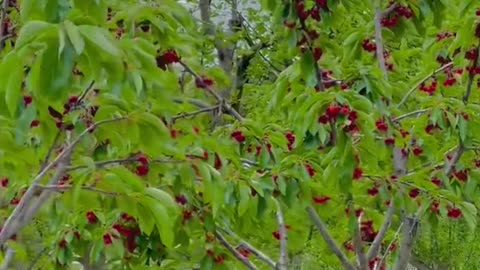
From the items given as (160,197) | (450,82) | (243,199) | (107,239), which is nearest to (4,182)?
(107,239)

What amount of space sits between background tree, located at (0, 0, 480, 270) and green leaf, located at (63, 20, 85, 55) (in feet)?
0.57

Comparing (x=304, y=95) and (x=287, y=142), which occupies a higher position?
(x=304, y=95)

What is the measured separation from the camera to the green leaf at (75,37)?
54.0 inches

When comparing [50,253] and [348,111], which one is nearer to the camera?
[348,111]

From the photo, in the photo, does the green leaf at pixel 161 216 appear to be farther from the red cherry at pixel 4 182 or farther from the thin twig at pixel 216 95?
the thin twig at pixel 216 95

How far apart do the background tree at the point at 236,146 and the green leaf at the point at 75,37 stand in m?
0.17

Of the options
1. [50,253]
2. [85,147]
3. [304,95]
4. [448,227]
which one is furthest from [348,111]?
[448,227]

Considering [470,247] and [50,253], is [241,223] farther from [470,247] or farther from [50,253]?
[470,247]

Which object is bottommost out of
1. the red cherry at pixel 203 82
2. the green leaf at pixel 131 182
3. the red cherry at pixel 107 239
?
the red cherry at pixel 107 239

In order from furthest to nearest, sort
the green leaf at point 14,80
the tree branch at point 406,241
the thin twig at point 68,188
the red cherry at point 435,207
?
the tree branch at point 406,241, the red cherry at point 435,207, the thin twig at point 68,188, the green leaf at point 14,80

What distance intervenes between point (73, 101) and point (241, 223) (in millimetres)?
1197

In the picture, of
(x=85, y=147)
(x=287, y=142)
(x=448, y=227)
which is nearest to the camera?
(x=85, y=147)

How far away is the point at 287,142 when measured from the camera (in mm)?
3234

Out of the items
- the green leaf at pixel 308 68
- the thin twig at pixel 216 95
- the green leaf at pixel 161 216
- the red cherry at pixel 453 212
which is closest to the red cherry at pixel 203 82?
the thin twig at pixel 216 95
